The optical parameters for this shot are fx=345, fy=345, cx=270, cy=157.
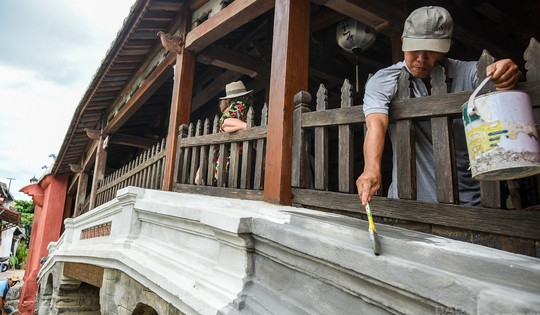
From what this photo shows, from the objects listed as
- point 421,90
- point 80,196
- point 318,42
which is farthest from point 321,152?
point 80,196

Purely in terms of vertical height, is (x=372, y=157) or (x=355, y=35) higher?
(x=355, y=35)

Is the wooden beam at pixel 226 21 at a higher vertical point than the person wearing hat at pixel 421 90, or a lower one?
higher

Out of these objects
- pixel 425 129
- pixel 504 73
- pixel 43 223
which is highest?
pixel 504 73

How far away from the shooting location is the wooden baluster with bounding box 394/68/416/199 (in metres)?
1.93

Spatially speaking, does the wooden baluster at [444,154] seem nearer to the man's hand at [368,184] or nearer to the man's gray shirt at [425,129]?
the man's gray shirt at [425,129]

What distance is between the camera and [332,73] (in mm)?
5473

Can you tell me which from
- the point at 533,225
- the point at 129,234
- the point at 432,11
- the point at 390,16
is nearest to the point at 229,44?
the point at 390,16

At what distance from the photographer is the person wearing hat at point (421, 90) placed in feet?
5.88

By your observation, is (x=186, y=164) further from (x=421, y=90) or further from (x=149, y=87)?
(x=421, y=90)

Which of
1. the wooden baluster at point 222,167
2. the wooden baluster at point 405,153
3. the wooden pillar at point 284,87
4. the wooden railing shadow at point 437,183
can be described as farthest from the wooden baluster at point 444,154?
the wooden baluster at point 222,167

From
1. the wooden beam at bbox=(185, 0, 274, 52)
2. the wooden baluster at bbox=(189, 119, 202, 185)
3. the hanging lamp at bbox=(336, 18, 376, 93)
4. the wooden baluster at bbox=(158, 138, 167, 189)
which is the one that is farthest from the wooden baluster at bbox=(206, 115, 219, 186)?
the hanging lamp at bbox=(336, 18, 376, 93)

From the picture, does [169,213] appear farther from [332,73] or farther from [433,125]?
[332,73]

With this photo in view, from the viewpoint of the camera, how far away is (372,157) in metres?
1.79

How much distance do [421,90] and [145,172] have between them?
4.56 m
